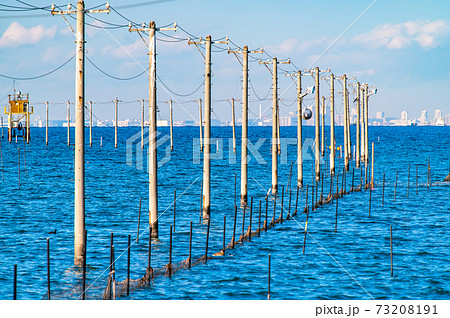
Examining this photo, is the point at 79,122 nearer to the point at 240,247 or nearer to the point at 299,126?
the point at 240,247

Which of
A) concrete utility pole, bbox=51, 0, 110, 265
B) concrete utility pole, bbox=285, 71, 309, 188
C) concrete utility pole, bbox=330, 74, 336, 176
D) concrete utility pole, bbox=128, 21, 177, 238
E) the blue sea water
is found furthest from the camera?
concrete utility pole, bbox=330, 74, 336, 176

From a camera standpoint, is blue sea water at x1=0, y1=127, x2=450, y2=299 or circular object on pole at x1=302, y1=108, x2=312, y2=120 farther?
circular object on pole at x1=302, y1=108, x2=312, y2=120

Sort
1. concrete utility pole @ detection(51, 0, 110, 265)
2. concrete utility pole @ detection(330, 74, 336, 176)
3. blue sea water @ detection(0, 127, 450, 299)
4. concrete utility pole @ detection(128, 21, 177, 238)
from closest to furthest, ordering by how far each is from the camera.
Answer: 1. concrete utility pole @ detection(51, 0, 110, 265)
2. blue sea water @ detection(0, 127, 450, 299)
3. concrete utility pole @ detection(128, 21, 177, 238)
4. concrete utility pole @ detection(330, 74, 336, 176)

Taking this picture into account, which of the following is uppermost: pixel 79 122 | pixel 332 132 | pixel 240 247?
pixel 332 132

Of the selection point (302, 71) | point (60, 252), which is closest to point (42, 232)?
point (60, 252)

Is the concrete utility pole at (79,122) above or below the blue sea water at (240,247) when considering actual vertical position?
above

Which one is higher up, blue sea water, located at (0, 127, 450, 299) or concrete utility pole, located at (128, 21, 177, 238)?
concrete utility pole, located at (128, 21, 177, 238)

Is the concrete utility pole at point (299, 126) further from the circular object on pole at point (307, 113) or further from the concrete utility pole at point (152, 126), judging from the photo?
the concrete utility pole at point (152, 126)

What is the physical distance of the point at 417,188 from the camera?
59.4m

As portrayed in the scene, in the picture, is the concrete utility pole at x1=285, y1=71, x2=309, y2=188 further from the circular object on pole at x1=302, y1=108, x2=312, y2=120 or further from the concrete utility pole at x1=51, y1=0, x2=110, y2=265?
the concrete utility pole at x1=51, y1=0, x2=110, y2=265

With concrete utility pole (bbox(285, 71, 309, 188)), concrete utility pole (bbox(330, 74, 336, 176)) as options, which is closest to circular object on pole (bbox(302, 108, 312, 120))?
concrete utility pole (bbox(285, 71, 309, 188))

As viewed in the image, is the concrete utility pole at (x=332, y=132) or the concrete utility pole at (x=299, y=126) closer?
the concrete utility pole at (x=299, y=126)

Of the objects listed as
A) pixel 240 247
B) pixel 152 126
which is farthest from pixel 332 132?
pixel 152 126

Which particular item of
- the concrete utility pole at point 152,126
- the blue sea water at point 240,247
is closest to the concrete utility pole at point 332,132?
the blue sea water at point 240,247
